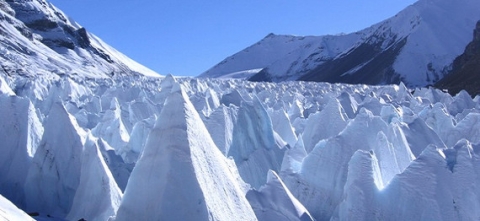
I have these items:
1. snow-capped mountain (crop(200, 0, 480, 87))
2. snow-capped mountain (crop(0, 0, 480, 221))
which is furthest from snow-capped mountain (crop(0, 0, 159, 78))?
snow-capped mountain (crop(0, 0, 480, 221))

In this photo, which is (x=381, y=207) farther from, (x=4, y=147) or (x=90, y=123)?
(x=90, y=123)

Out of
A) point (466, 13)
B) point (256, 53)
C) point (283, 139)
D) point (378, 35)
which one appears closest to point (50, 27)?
point (378, 35)

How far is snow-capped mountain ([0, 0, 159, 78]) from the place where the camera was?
66.5m

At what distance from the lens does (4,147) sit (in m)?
8.57

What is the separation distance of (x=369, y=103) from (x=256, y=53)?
18030 centimetres

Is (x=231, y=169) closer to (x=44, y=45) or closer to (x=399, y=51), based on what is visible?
(x=44, y=45)

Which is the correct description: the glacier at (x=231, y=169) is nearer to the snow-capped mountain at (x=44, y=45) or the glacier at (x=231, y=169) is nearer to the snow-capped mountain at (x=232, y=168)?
the snow-capped mountain at (x=232, y=168)

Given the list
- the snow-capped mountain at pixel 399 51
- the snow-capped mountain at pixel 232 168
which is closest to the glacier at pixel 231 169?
the snow-capped mountain at pixel 232 168

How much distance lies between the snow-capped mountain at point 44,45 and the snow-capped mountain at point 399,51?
139ft

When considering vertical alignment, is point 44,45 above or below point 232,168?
above

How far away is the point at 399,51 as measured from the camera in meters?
92.3

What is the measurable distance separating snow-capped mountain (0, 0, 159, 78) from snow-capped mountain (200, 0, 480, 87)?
139ft

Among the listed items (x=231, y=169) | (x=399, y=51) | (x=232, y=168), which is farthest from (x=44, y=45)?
(x=231, y=169)

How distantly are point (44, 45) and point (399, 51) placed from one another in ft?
188
